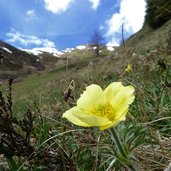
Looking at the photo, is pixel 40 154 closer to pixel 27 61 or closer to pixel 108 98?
→ pixel 108 98

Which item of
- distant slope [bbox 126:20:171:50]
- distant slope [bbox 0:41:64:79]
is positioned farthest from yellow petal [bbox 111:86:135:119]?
distant slope [bbox 0:41:64:79]

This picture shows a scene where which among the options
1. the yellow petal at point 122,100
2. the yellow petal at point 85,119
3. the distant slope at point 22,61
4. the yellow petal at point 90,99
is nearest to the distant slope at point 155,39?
the yellow petal at point 90,99

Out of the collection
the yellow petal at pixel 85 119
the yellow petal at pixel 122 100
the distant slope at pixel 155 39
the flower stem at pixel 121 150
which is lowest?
the flower stem at pixel 121 150

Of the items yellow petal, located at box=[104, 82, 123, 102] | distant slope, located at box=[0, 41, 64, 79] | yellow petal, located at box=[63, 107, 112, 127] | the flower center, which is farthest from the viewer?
distant slope, located at box=[0, 41, 64, 79]

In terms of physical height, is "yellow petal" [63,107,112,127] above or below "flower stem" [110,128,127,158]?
above

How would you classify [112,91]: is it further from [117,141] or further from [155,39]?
[155,39]

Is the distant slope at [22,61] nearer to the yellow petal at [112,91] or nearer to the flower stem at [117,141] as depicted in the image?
the yellow petal at [112,91]

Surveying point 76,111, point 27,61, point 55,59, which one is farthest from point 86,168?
point 55,59

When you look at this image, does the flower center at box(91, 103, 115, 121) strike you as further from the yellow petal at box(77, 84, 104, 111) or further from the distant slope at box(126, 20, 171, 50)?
the distant slope at box(126, 20, 171, 50)
